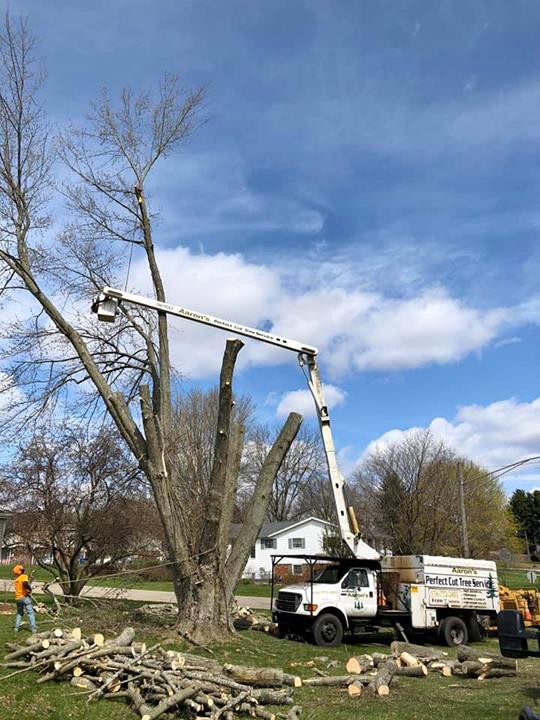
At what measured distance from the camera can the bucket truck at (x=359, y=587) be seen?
→ 51.2 ft

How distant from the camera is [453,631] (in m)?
17.2

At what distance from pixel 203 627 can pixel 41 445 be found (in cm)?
993

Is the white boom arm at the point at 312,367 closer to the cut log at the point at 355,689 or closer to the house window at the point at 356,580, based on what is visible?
the house window at the point at 356,580

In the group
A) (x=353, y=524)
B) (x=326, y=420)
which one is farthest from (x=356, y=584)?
(x=326, y=420)

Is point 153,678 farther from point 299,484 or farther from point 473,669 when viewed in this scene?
point 299,484

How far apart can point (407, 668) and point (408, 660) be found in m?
0.37

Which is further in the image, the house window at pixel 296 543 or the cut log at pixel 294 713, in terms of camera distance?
the house window at pixel 296 543

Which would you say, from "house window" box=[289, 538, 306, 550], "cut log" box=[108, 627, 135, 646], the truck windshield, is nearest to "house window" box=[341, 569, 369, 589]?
the truck windshield

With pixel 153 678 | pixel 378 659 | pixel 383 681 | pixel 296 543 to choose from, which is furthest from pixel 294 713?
pixel 296 543

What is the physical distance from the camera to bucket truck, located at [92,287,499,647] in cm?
1561

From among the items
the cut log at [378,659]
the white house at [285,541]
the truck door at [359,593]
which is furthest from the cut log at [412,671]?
the white house at [285,541]

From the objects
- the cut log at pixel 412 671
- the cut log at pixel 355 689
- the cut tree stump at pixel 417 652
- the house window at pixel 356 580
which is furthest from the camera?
the house window at pixel 356 580

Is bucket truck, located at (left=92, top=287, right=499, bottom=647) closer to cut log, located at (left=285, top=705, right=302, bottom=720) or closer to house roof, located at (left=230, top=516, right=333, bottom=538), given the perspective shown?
cut log, located at (left=285, top=705, right=302, bottom=720)

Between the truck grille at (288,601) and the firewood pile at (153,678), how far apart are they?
5.51m
